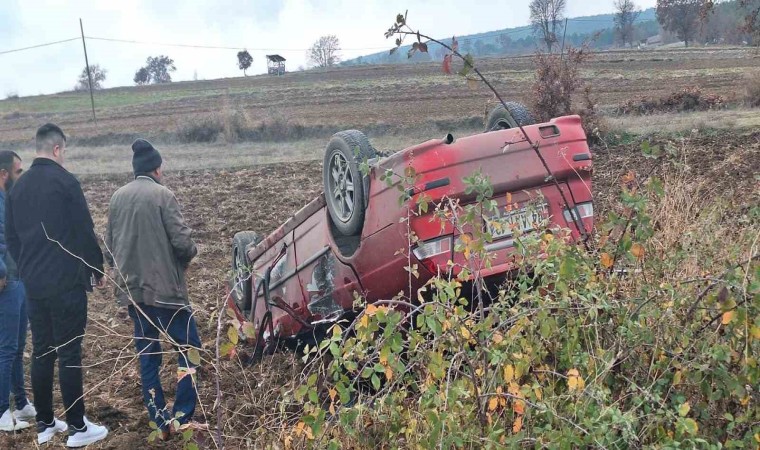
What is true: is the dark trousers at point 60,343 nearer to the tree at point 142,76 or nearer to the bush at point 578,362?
the bush at point 578,362

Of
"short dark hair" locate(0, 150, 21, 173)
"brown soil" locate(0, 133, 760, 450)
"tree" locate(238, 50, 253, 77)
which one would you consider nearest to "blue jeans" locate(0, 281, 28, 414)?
"brown soil" locate(0, 133, 760, 450)

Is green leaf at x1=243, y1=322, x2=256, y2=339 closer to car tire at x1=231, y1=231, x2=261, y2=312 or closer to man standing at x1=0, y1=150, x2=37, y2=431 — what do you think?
man standing at x1=0, y1=150, x2=37, y2=431

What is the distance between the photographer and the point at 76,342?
4.79 m

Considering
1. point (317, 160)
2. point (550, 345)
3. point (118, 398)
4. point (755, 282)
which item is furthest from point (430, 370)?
point (317, 160)

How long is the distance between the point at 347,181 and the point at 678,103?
65.5 feet

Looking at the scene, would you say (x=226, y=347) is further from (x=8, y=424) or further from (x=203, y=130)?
→ (x=203, y=130)

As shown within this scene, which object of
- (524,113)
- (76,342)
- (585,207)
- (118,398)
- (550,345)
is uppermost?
(524,113)

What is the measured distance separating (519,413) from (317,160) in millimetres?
15619

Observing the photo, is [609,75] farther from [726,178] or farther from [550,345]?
[550,345]

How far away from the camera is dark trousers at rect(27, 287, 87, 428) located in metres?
4.68

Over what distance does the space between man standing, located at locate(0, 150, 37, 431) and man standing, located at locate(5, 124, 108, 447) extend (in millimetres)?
369

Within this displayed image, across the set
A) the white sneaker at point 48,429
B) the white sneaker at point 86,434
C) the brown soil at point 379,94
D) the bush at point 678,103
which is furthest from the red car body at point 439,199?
the bush at point 678,103

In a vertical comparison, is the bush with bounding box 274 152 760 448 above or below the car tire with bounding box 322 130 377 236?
below

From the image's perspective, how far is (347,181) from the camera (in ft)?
14.9
